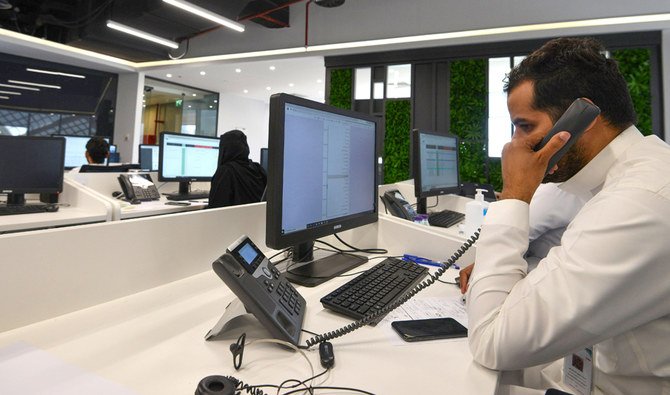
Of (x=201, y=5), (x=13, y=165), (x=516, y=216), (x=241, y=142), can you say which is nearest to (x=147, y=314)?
(x=516, y=216)

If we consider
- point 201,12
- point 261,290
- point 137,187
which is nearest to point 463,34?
point 201,12

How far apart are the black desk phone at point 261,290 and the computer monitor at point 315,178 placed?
14 centimetres

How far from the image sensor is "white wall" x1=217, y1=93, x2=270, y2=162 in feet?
34.9

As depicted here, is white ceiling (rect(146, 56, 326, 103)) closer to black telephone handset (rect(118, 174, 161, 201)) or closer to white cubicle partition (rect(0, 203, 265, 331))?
black telephone handset (rect(118, 174, 161, 201))

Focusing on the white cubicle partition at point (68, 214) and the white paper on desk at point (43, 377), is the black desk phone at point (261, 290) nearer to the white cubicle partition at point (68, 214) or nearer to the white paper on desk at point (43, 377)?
the white paper on desk at point (43, 377)

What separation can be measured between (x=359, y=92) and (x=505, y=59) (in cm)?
221

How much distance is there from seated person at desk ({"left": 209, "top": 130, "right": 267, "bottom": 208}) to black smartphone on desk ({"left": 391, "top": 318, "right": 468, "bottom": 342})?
1943mm

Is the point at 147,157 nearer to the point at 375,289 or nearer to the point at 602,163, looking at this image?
the point at 375,289

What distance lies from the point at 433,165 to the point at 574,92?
1.51m

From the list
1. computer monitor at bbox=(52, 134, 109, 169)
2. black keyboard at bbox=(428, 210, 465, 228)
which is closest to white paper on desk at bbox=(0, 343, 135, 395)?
black keyboard at bbox=(428, 210, 465, 228)

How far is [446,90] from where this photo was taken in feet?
17.7

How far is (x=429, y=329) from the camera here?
0.76 m

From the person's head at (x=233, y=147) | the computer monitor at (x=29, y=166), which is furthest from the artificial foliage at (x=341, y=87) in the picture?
the computer monitor at (x=29, y=166)

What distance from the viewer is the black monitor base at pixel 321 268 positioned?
3.40 feet
